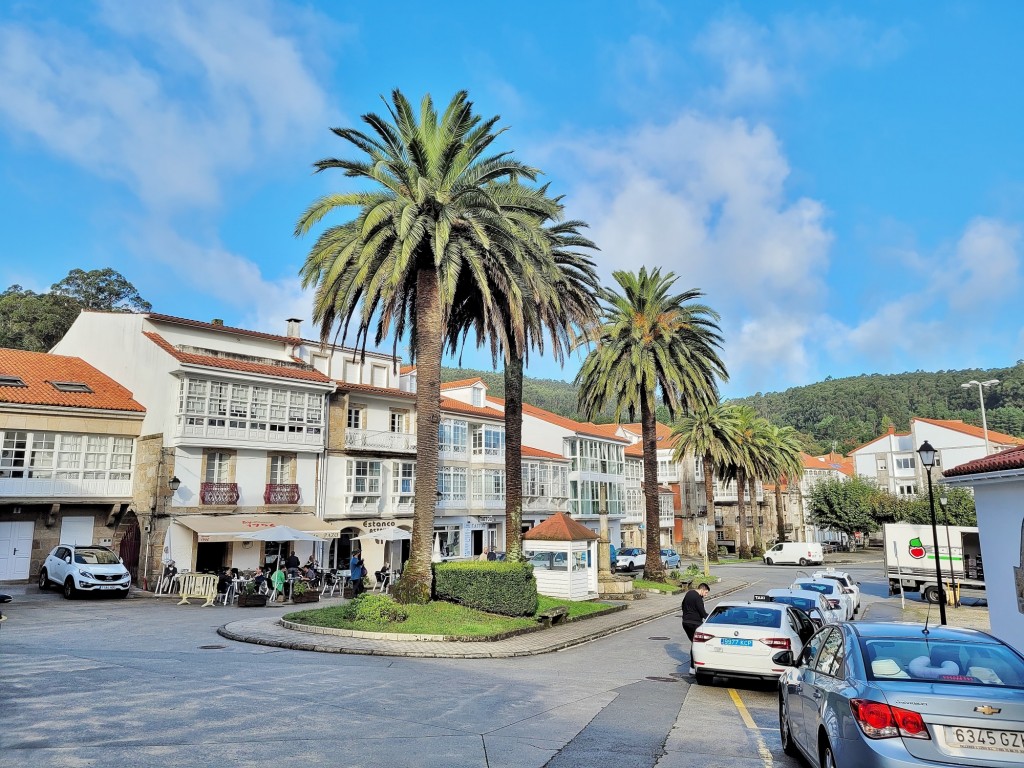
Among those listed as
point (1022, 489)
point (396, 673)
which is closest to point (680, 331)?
point (1022, 489)

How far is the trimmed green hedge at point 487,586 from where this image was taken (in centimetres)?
2020

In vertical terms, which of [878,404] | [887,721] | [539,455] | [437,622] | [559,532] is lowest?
[437,622]

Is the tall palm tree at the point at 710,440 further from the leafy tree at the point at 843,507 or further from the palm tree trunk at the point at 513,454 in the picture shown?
the palm tree trunk at the point at 513,454

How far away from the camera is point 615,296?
36.0m

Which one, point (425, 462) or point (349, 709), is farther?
point (425, 462)

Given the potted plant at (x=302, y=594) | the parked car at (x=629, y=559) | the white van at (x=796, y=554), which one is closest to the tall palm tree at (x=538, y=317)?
the potted plant at (x=302, y=594)

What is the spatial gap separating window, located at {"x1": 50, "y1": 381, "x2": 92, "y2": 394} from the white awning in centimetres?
794

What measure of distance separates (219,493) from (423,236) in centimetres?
1771

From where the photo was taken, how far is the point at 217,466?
3222 centimetres

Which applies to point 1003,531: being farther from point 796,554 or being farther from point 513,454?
point 796,554

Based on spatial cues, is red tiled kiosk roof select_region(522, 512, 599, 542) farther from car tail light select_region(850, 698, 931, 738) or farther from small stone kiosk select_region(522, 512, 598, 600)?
car tail light select_region(850, 698, 931, 738)

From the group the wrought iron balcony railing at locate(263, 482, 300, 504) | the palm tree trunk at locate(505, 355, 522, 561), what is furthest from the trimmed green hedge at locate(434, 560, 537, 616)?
the wrought iron balcony railing at locate(263, 482, 300, 504)

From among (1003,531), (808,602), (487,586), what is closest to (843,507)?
(808,602)

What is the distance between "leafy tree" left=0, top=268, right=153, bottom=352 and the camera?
174 feet
